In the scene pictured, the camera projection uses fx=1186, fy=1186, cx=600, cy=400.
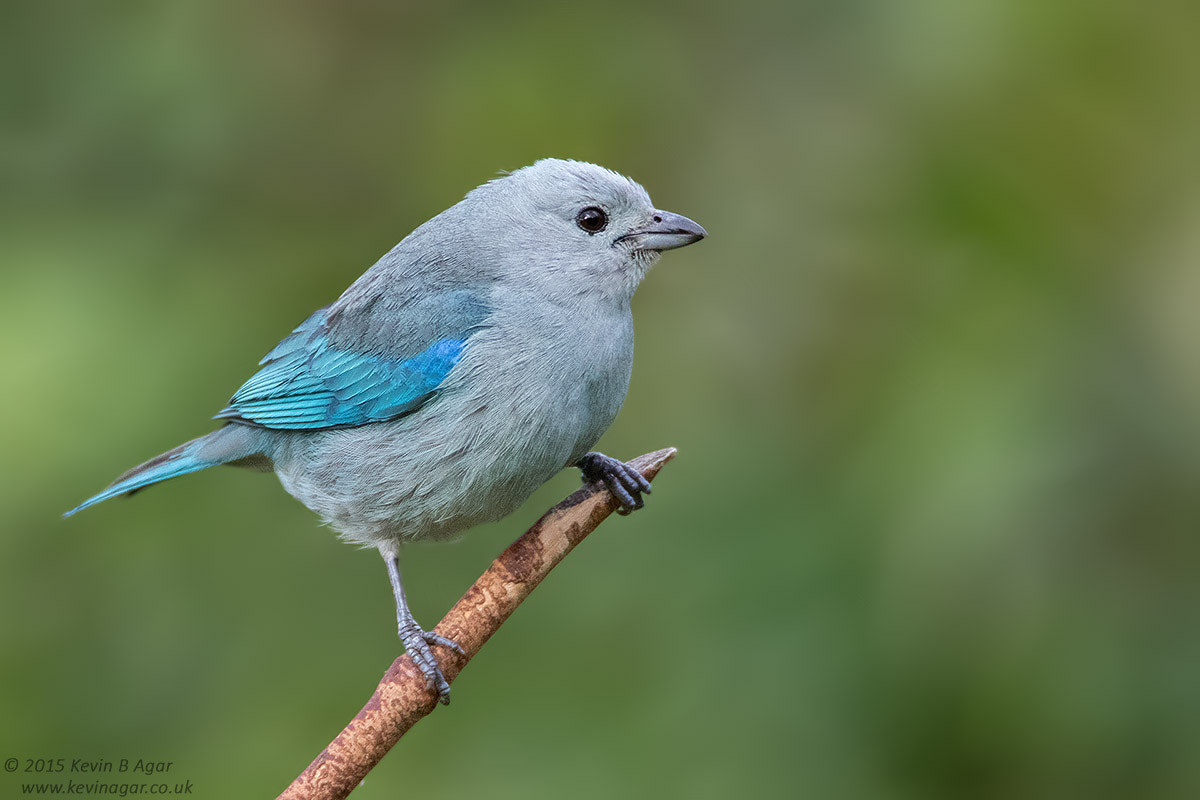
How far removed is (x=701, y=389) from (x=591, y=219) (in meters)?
1.46

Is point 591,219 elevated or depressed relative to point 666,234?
elevated

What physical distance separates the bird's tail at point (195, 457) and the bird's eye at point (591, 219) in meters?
1.27

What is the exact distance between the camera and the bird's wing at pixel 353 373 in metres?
3.61

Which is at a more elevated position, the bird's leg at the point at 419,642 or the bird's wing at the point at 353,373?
the bird's wing at the point at 353,373

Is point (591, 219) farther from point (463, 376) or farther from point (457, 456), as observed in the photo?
point (457, 456)

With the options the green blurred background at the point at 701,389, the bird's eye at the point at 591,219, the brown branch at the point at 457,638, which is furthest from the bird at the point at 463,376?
the green blurred background at the point at 701,389

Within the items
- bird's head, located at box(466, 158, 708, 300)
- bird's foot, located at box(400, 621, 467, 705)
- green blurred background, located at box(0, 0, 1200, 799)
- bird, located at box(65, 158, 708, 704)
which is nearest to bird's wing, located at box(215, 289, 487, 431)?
bird, located at box(65, 158, 708, 704)

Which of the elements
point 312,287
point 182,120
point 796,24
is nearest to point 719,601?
point 312,287

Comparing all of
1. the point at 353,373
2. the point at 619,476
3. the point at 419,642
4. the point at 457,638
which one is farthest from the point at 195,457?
the point at 457,638

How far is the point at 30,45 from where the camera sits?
5.08 metres

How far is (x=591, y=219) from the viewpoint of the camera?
3.80 meters

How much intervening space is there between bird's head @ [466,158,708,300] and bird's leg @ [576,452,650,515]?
524 millimetres

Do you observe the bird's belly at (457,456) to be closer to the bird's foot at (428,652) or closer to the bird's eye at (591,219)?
the bird's foot at (428,652)

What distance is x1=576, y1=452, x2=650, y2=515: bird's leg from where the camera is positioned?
342cm
